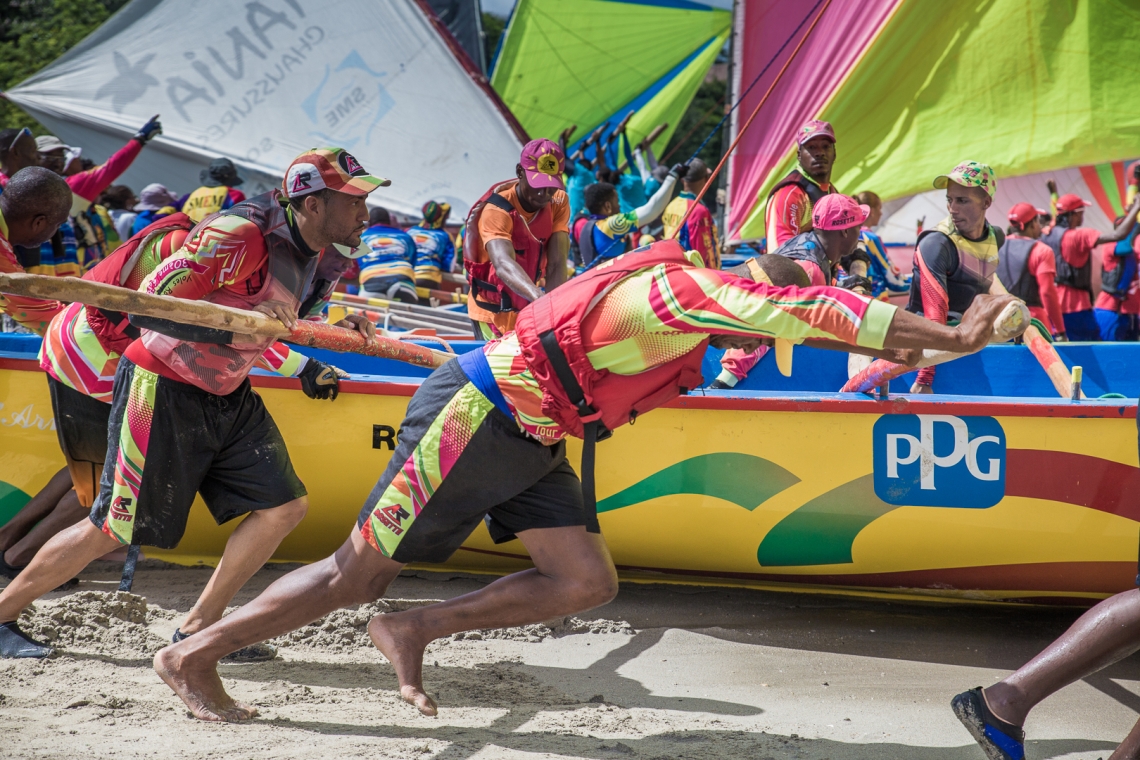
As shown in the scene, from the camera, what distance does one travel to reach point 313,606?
9.42 feet

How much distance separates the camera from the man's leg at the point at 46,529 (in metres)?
4.28

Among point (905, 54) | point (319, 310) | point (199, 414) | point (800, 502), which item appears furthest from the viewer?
point (905, 54)

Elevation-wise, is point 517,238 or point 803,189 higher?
point 803,189

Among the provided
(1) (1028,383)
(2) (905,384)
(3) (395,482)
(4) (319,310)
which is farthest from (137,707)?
(1) (1028,383)

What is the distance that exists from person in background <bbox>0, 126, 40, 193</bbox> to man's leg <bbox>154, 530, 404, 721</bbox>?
3870 millimetres

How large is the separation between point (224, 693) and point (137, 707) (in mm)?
279

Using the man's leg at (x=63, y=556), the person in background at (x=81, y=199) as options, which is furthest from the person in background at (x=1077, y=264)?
the man's leg at (x=63, y=556)

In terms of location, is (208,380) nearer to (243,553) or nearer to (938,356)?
(243,553)

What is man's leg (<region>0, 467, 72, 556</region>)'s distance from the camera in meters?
4.45

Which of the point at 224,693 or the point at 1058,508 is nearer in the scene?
the point at 224,693

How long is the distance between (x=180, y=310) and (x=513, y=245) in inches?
91.9

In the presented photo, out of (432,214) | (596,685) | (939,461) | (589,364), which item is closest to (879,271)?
(939,461)

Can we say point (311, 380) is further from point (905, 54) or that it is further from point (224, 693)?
point (905, 54)

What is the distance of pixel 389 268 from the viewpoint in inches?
352
